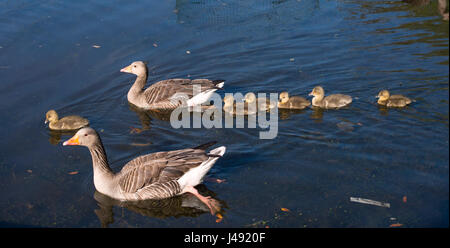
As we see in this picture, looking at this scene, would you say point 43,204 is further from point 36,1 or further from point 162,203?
point 36,1

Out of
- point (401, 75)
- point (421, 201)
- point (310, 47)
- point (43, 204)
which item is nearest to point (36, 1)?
point (310, 47)

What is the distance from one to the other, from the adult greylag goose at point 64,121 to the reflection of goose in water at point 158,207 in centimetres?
254

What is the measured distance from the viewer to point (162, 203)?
8.64 meters

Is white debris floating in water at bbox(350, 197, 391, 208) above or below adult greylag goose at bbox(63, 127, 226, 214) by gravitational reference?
below

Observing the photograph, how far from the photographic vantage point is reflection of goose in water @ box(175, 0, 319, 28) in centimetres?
1527

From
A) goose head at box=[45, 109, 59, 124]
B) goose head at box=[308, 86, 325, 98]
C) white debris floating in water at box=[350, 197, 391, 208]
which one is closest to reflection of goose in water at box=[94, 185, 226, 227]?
white debris floating in water at box=[350, 197, 391, 208]

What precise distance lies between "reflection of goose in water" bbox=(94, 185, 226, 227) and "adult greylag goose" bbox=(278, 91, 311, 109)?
3.14 metres

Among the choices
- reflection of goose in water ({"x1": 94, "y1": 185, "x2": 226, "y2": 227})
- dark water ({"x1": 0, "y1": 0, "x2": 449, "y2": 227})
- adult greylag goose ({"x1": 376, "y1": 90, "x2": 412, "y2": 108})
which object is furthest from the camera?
adult greylag goose ({"x1": 376, "y1": 90, "x2": 412, "y2": 108})

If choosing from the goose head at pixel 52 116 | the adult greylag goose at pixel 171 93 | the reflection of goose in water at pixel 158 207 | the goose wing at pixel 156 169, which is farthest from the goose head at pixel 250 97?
the goose head at pixel 52 116

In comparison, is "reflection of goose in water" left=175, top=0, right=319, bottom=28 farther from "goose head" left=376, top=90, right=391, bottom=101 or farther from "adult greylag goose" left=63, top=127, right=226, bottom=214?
"adult greylag goose" left=63, top=127, right=226, bottom=214

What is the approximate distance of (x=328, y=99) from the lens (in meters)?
10.9

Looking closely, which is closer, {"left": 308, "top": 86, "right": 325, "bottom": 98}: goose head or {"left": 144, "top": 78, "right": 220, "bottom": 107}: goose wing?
{"left": 308, "top": 86, "right": 325, "bottom": 98}: goose head

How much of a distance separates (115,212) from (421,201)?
4663 mm

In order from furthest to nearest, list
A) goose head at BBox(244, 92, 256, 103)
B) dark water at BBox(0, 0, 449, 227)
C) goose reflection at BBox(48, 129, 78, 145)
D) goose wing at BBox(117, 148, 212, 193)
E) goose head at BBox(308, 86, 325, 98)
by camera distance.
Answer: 1. goose head at BBox(244, 92, 256, 103)
2. goose head at BBox(308, 86, 325, 98)
3. goose reflection at BBox(48, 129, 78, 145)
4. goose wing at BBox(117, 148, 212, 193)
5. dark water at BBox(0, 0, 449, 227)
